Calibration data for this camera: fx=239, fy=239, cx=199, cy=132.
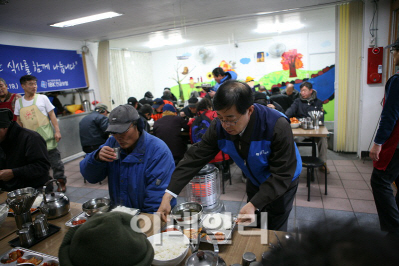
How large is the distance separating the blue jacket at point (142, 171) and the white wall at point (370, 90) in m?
4.62

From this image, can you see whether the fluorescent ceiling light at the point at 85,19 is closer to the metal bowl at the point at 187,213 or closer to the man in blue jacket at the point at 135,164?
the man in blue jacket at the point at 135,164

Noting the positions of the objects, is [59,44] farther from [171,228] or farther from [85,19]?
[171,228]

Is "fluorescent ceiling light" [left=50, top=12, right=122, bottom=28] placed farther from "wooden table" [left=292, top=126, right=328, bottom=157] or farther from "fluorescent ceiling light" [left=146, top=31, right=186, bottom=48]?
"wooden table" [left=292, top=126, right=328, bottom=157]

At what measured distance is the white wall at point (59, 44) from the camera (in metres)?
5.32

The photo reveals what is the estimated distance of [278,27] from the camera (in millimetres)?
7309

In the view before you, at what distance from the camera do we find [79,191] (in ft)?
14.3

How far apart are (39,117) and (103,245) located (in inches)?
169

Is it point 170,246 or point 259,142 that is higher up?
point 259,142

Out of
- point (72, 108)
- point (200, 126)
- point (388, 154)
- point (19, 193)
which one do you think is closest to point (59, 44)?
point (72, 108)

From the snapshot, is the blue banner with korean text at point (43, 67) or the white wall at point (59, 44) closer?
the blue banner with korean text at point (43, 67)

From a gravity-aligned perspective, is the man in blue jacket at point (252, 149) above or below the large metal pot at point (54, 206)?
above

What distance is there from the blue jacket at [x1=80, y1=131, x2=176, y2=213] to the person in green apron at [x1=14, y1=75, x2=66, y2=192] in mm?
2720

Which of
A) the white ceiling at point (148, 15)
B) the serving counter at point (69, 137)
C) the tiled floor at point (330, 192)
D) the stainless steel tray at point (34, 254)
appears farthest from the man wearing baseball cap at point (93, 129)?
the stainless steel tray at point (34, 254)

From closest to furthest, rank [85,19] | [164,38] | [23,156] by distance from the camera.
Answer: [23,156] < [85,19] < [164,38]
